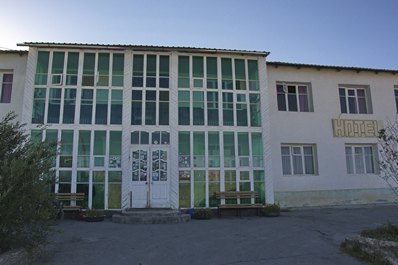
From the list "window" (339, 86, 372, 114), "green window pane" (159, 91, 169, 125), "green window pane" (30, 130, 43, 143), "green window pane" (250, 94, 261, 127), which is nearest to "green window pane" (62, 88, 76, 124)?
"green window pane" (30, 130, 43, 143)

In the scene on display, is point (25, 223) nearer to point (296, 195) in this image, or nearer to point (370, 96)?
point (296, 195)

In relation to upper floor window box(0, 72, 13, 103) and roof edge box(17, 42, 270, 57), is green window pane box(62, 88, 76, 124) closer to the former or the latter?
roof edge box(17, 42, 270, 57)

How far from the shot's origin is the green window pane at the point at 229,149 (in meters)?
14.1

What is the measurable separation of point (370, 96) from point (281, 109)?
4880mm

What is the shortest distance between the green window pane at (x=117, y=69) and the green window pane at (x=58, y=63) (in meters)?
2.13

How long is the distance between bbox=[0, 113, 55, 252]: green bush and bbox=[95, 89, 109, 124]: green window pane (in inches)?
280

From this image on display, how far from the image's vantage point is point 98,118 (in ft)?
45.2

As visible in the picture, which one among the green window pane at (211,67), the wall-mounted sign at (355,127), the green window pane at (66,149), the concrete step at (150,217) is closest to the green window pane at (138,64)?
the green window pane at (211,67)

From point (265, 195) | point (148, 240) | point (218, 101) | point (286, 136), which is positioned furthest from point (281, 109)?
point (148, 240)

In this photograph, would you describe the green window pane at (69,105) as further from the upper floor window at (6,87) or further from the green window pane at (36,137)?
the upper floor window at (6,87)

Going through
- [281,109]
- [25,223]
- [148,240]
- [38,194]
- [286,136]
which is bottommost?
[148,240]

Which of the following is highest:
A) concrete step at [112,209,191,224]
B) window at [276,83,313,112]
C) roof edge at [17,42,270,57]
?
roof edge at [17,42,270,57]

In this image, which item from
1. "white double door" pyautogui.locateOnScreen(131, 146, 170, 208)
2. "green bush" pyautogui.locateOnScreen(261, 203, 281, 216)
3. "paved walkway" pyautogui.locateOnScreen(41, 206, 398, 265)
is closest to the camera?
"paved walkway" pyautogui.locateOnScreen(41, 206, 398, 265)

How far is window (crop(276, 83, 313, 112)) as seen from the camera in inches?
639
